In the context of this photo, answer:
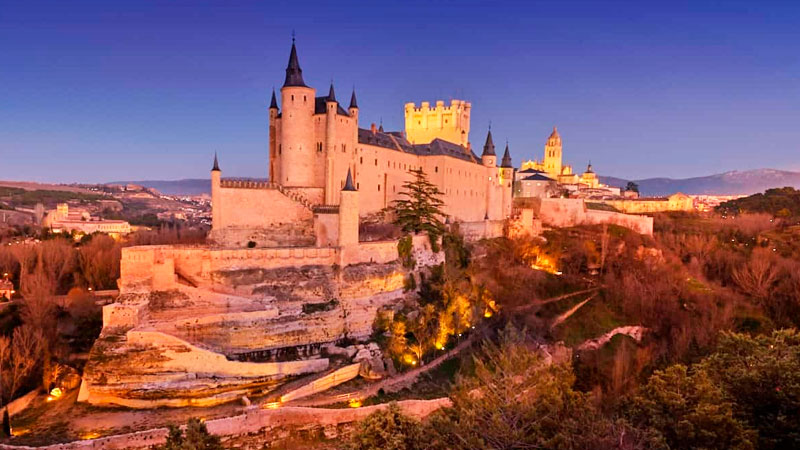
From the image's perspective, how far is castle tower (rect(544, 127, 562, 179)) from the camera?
84812mm

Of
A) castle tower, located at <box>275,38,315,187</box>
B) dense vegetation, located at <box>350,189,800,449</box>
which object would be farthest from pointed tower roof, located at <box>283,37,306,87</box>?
dense vegetation, located at <box>350,189,800,449</box>

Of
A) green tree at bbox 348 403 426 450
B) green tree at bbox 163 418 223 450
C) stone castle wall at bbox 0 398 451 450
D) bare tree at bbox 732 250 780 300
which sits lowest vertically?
stone castle wall at bbox 0 398 451 450

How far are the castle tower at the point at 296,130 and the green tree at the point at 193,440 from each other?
22436mm

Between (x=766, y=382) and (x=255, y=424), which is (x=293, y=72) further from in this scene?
(x=766, y=382)

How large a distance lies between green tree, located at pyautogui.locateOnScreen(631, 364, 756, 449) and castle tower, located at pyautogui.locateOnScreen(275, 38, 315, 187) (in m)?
25.9

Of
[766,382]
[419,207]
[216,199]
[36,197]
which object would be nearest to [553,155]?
[419,207]

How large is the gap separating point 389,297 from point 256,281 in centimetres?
886

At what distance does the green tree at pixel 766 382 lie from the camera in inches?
515

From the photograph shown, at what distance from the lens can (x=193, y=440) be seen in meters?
12.9

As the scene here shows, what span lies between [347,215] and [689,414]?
20.7 metres

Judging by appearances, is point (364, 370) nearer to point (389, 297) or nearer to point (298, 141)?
point (389, 297)

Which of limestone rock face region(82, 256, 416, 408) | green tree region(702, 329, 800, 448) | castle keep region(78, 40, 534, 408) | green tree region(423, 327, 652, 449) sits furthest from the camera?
castle keep region(78, 40, 534, 408)

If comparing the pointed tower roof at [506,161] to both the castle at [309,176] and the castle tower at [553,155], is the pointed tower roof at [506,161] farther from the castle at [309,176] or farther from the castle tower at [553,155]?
the castle tower at [553,155]

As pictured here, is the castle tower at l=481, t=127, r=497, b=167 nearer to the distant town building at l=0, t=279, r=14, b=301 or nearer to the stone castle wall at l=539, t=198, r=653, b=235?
the stone castle wall at l=539, t=198, r=653, b=235
